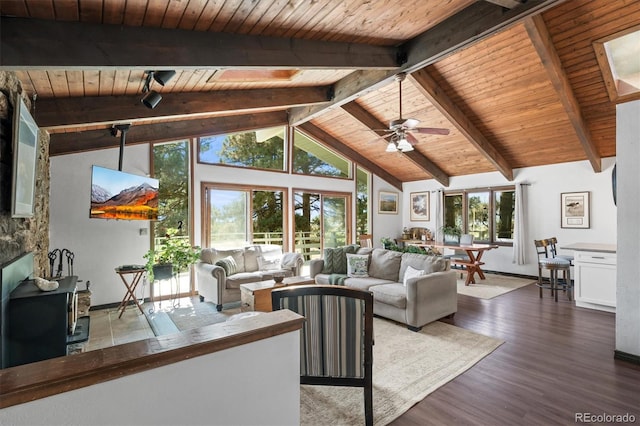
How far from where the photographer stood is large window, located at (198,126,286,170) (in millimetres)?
5945

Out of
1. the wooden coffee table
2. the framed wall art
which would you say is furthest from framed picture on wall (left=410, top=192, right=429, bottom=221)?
the framed wall art

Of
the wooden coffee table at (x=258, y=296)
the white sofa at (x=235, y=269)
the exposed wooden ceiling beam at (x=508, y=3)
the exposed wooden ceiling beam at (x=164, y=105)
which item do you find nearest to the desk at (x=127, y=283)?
the white sofa at (x=235, y=269)

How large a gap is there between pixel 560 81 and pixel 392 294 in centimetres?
362

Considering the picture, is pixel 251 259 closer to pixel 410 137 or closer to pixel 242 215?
pixel 242 215

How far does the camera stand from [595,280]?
14.1 feet

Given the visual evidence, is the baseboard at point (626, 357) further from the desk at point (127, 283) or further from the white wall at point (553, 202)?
the desk at point (127, 283)

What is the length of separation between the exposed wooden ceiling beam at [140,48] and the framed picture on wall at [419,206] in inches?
254

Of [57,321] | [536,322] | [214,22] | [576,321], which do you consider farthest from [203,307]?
[576,321]

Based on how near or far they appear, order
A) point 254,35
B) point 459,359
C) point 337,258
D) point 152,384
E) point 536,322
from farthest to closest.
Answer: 1. point 337,258
2. point 536,322
3. point 459,359
4. point 254,35
5. point 152,384

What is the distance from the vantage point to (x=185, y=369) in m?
1.10

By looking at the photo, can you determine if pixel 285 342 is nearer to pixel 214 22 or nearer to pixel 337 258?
pixel 214 22

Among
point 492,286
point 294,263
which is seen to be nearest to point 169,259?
point 294,263

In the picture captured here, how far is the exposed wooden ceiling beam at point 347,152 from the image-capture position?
7.43 metres

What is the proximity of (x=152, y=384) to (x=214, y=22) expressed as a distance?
2444 millimetres
